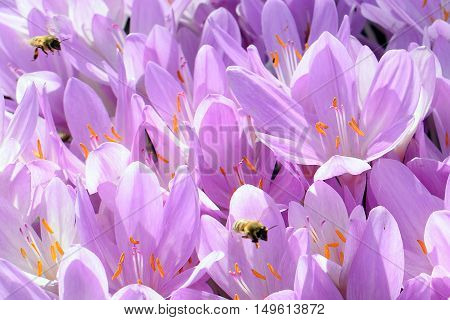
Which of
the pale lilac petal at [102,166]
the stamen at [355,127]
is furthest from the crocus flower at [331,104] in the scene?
the pale lilac petal at [102,166]

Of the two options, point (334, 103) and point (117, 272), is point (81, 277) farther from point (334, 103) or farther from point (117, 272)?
point (334, 103)

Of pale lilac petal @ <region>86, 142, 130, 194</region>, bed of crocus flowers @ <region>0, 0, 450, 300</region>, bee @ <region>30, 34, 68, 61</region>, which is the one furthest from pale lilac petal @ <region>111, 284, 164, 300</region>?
bee @ <region>30, 34, 68, 61</region>

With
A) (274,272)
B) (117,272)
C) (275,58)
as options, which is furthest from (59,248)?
(275,58)

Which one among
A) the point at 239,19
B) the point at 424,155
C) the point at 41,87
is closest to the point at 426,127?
the point at 424,155

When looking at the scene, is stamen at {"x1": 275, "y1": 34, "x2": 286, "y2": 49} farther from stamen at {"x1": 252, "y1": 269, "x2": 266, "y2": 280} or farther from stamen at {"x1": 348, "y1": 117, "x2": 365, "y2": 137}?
stamen at {"x1": 252, "y1": 269, "x2": 266, "y2": 280}
